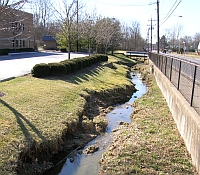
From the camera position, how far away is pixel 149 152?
5.91 meters

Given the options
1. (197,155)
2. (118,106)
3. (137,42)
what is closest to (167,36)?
(137,42)

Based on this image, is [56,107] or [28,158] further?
[56,107]

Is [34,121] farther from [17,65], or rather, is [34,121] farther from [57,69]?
[17,65]

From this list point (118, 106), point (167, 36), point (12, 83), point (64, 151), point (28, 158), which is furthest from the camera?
point (167, 36)

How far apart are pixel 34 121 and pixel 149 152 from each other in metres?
3.17

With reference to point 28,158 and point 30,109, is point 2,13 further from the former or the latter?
point 28,158

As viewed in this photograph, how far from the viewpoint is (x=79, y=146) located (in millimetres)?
7375

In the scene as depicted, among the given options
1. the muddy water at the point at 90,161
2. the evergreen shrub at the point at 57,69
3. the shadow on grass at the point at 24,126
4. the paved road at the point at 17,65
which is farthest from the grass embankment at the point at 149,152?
the paved road at the point at 17,65

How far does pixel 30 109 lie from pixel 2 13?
114 inches

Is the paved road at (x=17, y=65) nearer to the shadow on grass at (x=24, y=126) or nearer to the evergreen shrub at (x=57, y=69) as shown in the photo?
the evergreen shrub at (x=57, y=69)

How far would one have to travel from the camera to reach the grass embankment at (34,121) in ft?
18.4

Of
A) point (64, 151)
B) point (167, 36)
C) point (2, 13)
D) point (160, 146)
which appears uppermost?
point (167, 36)

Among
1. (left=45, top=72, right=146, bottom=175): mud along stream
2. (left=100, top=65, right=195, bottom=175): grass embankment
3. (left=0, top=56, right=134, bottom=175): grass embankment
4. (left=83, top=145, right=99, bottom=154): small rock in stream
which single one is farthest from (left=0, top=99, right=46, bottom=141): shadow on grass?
(left=100, top=65, right=195, bottom=175): grass embankment

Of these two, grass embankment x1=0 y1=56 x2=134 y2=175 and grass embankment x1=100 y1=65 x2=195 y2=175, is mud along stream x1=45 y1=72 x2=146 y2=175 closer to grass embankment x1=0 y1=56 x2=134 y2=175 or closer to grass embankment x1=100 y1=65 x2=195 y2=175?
grass embankment x1=100 y1=65 x2=195 y2=175
